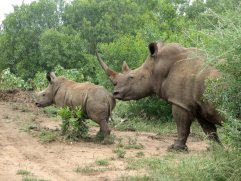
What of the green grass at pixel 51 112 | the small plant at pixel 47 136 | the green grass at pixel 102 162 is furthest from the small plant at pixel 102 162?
the green grass at pixel 51 112

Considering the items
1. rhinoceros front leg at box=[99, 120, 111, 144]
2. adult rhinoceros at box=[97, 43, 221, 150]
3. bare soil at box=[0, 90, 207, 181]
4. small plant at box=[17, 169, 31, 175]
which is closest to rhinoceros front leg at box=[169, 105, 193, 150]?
adult rhinoceros at box=[97, 43, 221, 150]

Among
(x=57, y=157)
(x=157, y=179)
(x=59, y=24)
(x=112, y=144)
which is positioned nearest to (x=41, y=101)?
(x=112, y=144)

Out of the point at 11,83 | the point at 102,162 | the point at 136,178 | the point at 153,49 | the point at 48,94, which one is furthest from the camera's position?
the point at 11,83

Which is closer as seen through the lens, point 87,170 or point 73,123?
point 87,170

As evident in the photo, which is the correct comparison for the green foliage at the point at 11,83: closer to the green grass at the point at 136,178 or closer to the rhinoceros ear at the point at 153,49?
the rhinoceros ear at the point at 153,49

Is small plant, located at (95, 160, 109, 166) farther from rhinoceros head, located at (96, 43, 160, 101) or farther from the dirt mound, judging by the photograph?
the dirt mound

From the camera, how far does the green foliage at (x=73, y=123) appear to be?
10.2m

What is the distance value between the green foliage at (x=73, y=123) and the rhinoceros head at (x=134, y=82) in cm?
84

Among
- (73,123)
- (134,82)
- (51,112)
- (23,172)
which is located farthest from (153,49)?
(51,112)

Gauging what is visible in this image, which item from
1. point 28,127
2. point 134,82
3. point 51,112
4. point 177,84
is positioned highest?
point 177,84

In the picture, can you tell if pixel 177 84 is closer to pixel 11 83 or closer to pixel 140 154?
pixel 140 154

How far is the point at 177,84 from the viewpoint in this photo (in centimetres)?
916

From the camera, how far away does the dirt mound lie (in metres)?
17.3

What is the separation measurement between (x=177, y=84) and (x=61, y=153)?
2370 mm
